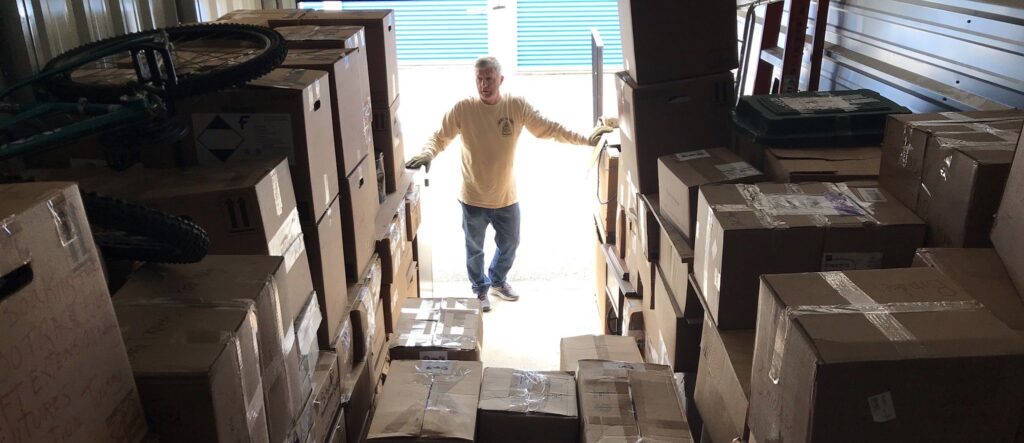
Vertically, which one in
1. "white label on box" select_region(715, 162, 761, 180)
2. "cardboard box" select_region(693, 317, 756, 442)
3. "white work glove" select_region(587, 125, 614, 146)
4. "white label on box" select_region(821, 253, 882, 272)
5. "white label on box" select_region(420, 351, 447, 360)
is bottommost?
"white label on box" select_region(420, 351, 447, 360)

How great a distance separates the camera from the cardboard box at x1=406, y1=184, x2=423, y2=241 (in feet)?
10.0

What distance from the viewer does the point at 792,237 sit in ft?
5.01

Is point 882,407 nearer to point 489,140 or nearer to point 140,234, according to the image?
point 140,234

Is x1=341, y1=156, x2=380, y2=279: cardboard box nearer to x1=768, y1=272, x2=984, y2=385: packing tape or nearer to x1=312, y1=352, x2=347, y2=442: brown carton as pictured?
x1=312, y1=352, x2=347, y2=442: brown carton

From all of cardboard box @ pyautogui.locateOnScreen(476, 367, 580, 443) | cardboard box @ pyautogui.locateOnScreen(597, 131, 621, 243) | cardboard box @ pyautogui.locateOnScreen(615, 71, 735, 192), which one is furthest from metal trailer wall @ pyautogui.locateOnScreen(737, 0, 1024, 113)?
cardboard box @ pyautogui.locateOnScreen(476, 367, 580, 443)

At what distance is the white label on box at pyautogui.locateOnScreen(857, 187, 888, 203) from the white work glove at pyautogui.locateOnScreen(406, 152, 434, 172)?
212 cm

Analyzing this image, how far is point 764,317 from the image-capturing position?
124 cm

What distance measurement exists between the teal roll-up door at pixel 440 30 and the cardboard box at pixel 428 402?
4291mm

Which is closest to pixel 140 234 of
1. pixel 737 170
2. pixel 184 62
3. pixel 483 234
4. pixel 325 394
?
pixel 325 394

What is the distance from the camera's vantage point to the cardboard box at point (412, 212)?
306 cm

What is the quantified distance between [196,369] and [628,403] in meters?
1.14

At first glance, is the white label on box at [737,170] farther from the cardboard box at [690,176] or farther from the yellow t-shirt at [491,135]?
the yellow t-shirt at [491,135]

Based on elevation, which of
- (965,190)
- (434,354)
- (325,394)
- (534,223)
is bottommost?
(534,223)

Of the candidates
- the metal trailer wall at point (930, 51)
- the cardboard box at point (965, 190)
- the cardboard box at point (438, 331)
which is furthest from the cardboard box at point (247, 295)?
the metal trailer wall at point (930, 51)
